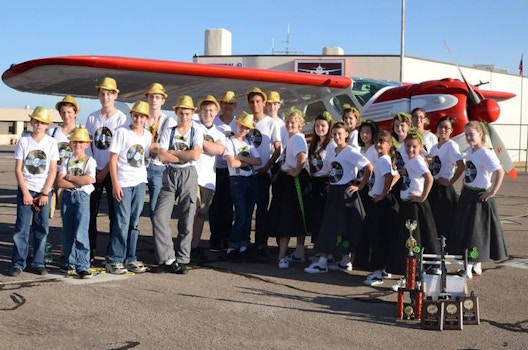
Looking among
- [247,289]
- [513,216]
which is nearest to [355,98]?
[513,216]

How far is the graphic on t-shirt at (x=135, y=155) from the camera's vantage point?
19.1 ft

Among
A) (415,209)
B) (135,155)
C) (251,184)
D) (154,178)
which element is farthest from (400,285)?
(135,155)

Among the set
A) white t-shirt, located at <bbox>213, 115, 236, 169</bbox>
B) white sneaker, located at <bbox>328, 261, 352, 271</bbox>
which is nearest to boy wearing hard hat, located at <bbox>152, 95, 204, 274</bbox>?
white t-shirt, located at <bbox>213, 115, 236, 169</bbox>

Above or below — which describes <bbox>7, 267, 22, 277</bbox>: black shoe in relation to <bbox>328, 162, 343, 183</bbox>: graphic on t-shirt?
below

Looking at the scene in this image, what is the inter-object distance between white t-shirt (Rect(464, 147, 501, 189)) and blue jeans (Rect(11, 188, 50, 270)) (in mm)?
3988

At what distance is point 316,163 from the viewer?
6.63 m

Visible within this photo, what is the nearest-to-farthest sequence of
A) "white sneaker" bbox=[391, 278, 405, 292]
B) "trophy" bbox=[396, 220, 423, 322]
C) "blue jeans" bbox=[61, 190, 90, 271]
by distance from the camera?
"trophy" bbox=[396, 220, 423, 322]
"white sneaker" bbox=[391, 278, 405, 292]
"blue jeans" bbox=[61, 190, 90, 271]

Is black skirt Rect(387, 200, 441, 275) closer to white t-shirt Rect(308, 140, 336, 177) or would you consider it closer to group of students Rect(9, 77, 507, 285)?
group of students Rect(9, 77, 507, 285)

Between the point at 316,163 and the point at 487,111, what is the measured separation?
3815mm

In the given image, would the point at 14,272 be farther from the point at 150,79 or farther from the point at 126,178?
the point at 150,79

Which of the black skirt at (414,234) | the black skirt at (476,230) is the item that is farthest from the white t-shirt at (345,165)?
the black skirt at (476,230)

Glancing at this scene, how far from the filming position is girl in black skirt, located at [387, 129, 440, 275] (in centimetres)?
557

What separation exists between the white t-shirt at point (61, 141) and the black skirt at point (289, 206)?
2.18 meters

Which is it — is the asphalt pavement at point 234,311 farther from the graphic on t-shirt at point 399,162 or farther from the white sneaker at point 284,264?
the graphic on t-shirt at point 399,162
